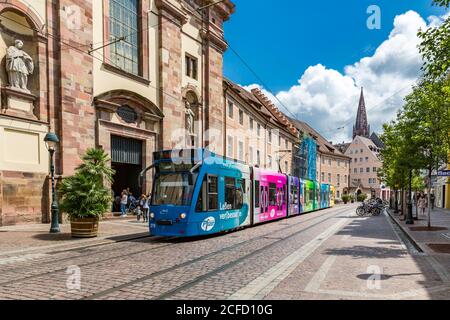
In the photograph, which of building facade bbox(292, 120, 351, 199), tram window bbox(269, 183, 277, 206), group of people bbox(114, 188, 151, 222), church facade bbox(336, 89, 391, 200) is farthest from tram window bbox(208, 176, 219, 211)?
church facade bbox(336, 89, 391, 200)

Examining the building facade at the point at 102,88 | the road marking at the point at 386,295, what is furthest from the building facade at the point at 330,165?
the road marking at the point at 386,295

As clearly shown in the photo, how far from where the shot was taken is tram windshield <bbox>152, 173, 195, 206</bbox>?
12211mm

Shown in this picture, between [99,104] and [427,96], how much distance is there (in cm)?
1615

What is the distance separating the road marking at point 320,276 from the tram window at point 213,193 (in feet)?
16.4

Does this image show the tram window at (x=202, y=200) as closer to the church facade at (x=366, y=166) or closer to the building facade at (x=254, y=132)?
the building facade at (x=254, y=132)

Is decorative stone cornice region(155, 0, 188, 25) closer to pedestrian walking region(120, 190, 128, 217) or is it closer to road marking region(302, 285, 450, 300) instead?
pedestrian walking region(120, 190, 128, 217)

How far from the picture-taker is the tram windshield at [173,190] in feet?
40.1

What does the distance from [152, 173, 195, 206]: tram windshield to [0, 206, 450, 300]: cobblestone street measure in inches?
54.9

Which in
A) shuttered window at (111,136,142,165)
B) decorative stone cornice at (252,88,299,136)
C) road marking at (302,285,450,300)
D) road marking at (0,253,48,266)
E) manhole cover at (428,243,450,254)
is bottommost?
manhole cover at (428,243,450,254)

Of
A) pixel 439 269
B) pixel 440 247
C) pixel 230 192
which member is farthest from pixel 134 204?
pixel 439 269

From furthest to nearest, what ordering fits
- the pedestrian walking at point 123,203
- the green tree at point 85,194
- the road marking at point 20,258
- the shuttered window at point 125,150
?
the shuttered window at point 125,150
the pedestrian walking at point 123,203
the green tree at point 85,194
the road marking at point 20,258

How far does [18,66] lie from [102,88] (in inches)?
195

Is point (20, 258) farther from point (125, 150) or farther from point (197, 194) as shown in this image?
point (125, 150)
